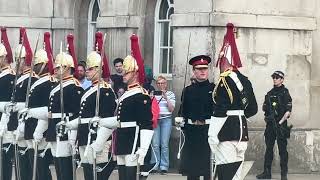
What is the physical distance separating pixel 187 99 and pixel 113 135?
127 centimetres

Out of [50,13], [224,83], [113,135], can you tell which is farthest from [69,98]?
[50,13]

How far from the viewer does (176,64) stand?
18.3 meters

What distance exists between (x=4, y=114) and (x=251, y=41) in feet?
15.8

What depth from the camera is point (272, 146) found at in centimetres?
1736

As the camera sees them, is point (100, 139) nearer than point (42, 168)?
Yes

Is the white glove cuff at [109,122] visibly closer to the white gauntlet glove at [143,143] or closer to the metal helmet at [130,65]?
the white gauntlet glove at [143,143]

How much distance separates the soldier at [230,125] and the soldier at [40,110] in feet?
9.29

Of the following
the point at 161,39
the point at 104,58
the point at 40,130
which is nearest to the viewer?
the point at 104,58

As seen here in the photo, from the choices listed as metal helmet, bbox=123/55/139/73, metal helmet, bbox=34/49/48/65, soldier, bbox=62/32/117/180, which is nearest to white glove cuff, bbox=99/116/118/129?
soldier, bbox=62/32/117/180

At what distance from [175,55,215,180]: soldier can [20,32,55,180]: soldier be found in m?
1.90

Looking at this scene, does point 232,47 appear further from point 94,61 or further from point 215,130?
point 94,61

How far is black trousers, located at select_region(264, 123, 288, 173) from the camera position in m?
17.2

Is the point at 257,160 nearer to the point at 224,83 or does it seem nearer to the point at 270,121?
the point at 270,121

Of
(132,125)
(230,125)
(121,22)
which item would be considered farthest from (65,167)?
(121,22)
